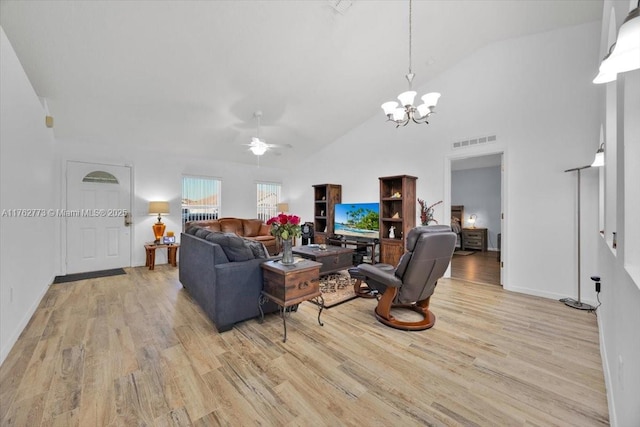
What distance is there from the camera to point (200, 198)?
6.43 m

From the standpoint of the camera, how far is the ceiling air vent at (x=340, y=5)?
2965mm

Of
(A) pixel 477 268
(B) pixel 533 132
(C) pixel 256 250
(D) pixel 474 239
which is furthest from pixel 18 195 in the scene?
(D) pixel 474 239

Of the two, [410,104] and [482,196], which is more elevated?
[410,104]

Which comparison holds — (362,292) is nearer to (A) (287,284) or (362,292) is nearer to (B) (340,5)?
(A) (287,284)

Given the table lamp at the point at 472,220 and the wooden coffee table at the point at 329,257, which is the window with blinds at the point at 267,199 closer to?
the wooden coffee table at the point at 329,257

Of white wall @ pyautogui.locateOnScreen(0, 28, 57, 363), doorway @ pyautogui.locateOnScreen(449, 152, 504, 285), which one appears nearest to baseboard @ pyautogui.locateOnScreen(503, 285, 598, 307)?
doorway @ pyautogui.locateOnScreen(449, 152, 504, 285)

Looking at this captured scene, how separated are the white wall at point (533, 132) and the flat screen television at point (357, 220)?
1182mm

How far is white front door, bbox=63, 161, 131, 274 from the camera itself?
15.5 feet

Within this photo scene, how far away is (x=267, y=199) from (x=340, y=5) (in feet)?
17.9

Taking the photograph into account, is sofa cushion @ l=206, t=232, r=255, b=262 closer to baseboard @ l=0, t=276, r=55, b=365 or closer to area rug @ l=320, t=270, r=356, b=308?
area rug @ l=320, t=270, r=356, b=308

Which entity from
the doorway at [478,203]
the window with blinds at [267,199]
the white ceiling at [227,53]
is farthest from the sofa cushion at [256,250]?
the doorway at [478,203]

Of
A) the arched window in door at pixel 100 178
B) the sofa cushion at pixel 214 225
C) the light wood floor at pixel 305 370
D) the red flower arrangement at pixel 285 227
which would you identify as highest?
the arched window in door at pixel 100 178

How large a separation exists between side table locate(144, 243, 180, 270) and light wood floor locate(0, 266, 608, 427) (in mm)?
2118

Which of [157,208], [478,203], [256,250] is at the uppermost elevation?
[478,203]
